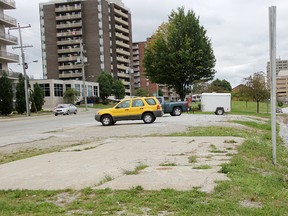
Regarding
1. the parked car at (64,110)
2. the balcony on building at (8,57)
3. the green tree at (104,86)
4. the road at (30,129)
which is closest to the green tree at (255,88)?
the parked car at (64,110)

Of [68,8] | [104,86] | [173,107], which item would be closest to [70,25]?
[68,8]

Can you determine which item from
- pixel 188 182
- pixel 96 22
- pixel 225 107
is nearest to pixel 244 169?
pixel 188 182

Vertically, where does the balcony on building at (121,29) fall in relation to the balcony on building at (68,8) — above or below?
below

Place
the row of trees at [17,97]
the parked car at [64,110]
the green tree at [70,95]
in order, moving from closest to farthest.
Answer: the parked car at [64,110], the row of trees at [17,97], the green tree at [70,95]

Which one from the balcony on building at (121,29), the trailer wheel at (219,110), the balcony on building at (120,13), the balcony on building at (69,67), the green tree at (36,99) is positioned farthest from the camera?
the balcony on building at (120,13)

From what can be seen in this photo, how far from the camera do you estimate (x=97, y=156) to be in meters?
9.59

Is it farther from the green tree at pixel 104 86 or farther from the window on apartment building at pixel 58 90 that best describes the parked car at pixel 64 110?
the green tree at pixel 104 86

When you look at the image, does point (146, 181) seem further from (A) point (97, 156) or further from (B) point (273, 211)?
(A) point (97, 156)


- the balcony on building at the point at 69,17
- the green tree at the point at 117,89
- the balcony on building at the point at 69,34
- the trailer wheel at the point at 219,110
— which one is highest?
the balcony on building at the point at 69,17

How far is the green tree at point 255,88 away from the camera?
51469 millimetres

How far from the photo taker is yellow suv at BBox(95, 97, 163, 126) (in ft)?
74.6

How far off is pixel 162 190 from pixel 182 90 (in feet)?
137

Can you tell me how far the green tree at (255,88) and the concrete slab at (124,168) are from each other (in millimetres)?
41951

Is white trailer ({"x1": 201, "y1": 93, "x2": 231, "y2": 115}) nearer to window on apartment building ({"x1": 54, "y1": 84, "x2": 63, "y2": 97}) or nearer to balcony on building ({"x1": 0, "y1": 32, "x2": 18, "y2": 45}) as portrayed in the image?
balcony on building ({"x1": 0, "y1": 32, "x2": 18, "y2": 45})
